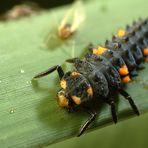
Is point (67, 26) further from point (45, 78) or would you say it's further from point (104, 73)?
point (104, 73)

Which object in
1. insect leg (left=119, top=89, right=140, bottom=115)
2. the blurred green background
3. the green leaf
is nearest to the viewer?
the green leaf

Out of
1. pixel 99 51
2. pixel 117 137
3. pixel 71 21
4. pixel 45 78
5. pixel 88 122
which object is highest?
pixel 99 51

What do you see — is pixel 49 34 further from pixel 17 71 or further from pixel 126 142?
pixel 126 142

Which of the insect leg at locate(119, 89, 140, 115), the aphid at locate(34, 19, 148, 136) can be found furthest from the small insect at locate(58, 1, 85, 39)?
the insect leg at locate(119, 89, 140, 115)

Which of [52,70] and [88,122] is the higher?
[52,70]

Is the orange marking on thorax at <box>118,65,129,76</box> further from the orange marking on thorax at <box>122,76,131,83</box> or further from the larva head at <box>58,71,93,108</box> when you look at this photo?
the larva head at <box>58,71,93,108</box>

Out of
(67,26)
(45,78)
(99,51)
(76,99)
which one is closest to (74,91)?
(76,99)
